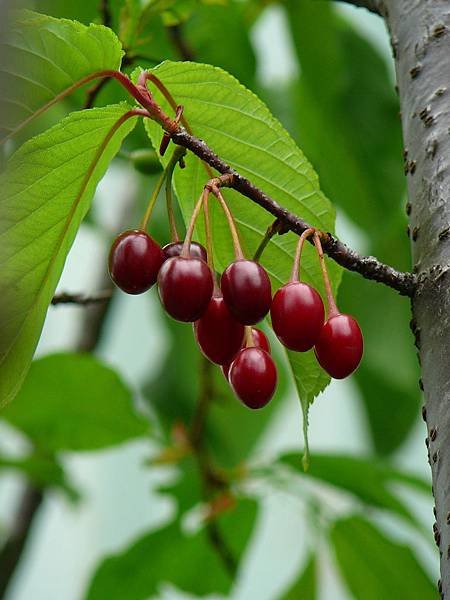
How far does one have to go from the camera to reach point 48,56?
773 millimetres

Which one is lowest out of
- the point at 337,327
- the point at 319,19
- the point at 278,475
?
the point at 278,475

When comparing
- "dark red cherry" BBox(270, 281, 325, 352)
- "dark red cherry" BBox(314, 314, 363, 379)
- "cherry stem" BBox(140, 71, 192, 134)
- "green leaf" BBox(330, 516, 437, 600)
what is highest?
"cherry stem" BBox(140, 71, 192, 134)

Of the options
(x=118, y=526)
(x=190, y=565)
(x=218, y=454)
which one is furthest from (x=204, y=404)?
(x=118, y=526)

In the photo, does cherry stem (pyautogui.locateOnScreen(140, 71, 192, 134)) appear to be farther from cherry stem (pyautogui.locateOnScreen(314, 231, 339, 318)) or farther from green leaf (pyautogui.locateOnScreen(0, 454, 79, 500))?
green leaf (pyautogui.locateOnScreen(0, 454, 79, 500))

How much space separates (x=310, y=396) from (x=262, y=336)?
59 mm

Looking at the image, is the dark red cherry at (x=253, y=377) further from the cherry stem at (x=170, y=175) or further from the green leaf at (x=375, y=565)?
the green leaf at (x=375, y=565)

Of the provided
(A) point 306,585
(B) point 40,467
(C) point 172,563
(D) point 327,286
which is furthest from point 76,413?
(D) point 327,286

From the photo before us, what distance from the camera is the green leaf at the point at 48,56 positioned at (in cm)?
75

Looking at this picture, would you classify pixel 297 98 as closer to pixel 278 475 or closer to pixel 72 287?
pixel 278 475

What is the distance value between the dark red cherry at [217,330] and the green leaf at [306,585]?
102 cm

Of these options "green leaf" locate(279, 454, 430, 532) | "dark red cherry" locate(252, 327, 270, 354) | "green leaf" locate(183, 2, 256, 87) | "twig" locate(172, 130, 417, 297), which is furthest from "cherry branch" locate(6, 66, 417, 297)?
"green leaf" locate(183, 2, 256, 87)

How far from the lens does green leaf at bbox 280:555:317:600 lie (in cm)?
163

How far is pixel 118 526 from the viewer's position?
3.12m

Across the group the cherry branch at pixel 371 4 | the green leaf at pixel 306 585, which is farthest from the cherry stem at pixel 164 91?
the green leaf at pixel 306 585
